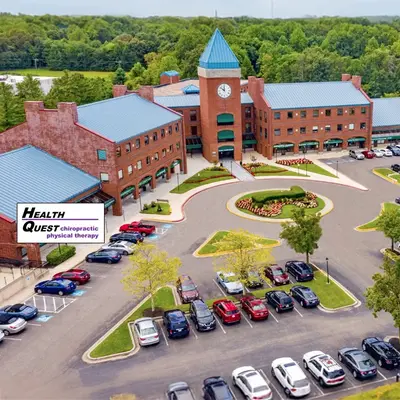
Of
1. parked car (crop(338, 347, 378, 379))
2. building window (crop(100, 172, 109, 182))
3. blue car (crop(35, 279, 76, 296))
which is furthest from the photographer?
building window (crop(100, 172, 109, 182))

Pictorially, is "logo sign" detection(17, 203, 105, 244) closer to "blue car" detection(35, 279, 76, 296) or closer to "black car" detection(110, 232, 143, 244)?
"blue car" detection(35, 279, 76, 296)

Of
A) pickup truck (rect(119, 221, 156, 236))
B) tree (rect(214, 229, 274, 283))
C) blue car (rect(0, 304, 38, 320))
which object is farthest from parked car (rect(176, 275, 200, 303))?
pickup truck (rect(119, 221, 156, 236))

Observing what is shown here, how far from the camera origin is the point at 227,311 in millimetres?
37719

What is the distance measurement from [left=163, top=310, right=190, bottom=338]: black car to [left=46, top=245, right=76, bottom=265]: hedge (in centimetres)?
1652

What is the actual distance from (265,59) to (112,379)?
13119 cm

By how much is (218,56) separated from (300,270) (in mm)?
49473

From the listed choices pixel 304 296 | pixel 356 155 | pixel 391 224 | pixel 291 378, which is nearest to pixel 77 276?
pixel 304 296

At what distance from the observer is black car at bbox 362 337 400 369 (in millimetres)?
31547

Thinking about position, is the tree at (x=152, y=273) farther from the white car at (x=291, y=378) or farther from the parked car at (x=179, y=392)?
the white car at (x=291, y=378)

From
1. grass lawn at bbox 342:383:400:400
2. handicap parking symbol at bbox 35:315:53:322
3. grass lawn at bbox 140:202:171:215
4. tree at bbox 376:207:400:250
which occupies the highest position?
tree at bbox 376:207:400:250

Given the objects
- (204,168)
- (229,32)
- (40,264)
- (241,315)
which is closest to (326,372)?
(241,315)

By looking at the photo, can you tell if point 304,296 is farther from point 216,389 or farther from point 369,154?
point 369,154

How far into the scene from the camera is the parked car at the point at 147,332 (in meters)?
35.1

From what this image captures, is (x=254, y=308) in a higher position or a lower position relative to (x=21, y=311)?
higher
